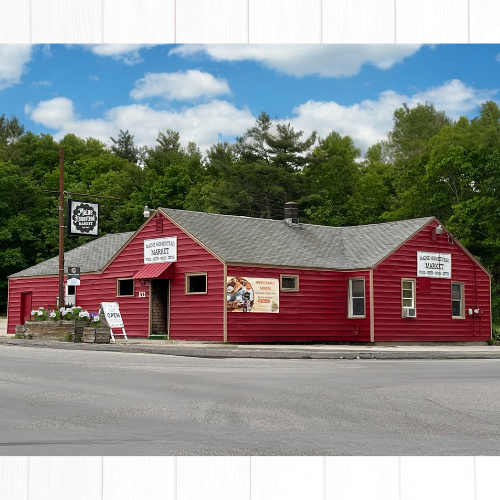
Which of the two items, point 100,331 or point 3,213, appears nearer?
point 100,331

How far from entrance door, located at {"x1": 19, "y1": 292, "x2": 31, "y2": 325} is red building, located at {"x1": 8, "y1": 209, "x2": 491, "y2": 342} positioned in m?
5.00

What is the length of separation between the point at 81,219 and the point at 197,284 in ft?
22.0

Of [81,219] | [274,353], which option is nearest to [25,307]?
[81,219]

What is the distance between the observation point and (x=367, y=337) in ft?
105

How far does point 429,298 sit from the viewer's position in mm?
33500

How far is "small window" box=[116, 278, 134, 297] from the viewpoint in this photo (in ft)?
111

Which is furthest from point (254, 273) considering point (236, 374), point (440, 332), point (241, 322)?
point (236, 374)

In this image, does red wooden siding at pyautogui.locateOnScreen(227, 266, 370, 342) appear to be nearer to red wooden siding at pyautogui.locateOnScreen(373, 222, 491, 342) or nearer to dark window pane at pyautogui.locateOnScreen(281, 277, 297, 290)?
dark window pane at pyautogui.locateOnScreen(281, 277, 297, 290)

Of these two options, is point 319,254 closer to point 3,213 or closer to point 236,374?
point 236,374

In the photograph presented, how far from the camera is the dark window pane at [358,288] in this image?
106 feet

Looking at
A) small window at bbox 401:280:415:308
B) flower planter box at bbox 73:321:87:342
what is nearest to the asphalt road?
flower planter box at bbox 73:321:87:342

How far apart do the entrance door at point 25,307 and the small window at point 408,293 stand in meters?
18.4
